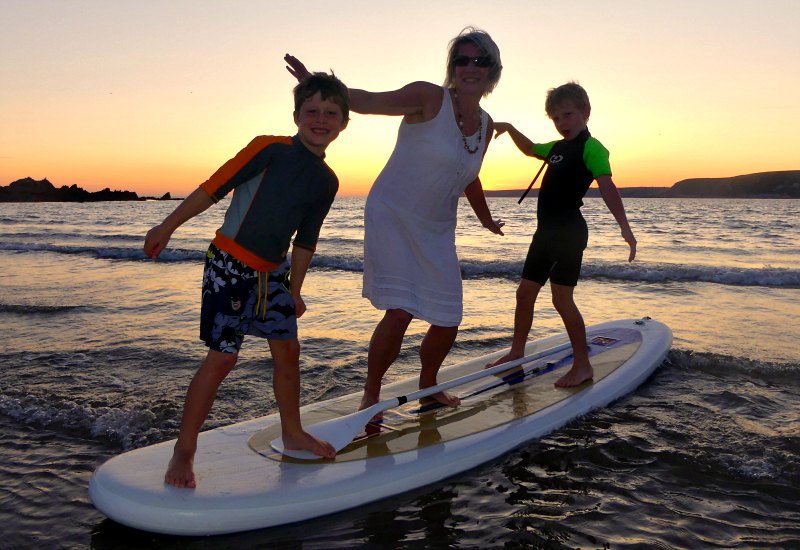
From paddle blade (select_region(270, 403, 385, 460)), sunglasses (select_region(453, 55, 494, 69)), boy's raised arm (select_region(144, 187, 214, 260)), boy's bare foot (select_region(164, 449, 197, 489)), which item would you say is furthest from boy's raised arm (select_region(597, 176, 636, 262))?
boy's bare foot (select_region(164, 449, 197, 489))

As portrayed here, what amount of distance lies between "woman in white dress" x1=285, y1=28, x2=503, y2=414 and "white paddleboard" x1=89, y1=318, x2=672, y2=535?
53 cm

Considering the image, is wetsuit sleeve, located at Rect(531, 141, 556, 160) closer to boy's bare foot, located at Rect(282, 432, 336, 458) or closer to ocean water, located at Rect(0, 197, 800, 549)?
ocean water, located at Rect(0, 197, 800, 549)

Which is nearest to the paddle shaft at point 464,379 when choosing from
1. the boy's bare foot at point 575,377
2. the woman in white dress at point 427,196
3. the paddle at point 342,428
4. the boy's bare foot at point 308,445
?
the paddle at point 342,428

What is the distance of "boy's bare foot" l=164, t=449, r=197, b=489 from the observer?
9.17 feet

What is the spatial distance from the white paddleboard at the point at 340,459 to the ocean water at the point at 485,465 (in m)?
0.09

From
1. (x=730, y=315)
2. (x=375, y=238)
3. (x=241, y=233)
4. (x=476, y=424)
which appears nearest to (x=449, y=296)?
(x=375, y=238)

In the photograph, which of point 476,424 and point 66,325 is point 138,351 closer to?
point 66,325

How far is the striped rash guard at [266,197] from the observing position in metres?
2.72

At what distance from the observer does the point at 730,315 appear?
28.7 feet

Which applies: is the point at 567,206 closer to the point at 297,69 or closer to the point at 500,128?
the point at 500,128

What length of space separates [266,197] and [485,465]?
187cm

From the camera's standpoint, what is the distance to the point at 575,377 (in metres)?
4.63

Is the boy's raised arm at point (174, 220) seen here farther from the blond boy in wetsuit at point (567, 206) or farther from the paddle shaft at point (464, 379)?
the blond boy in wetsuit at point (567, 206)

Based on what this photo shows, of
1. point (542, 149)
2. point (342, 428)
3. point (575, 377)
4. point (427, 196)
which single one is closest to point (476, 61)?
point (427, 196)
